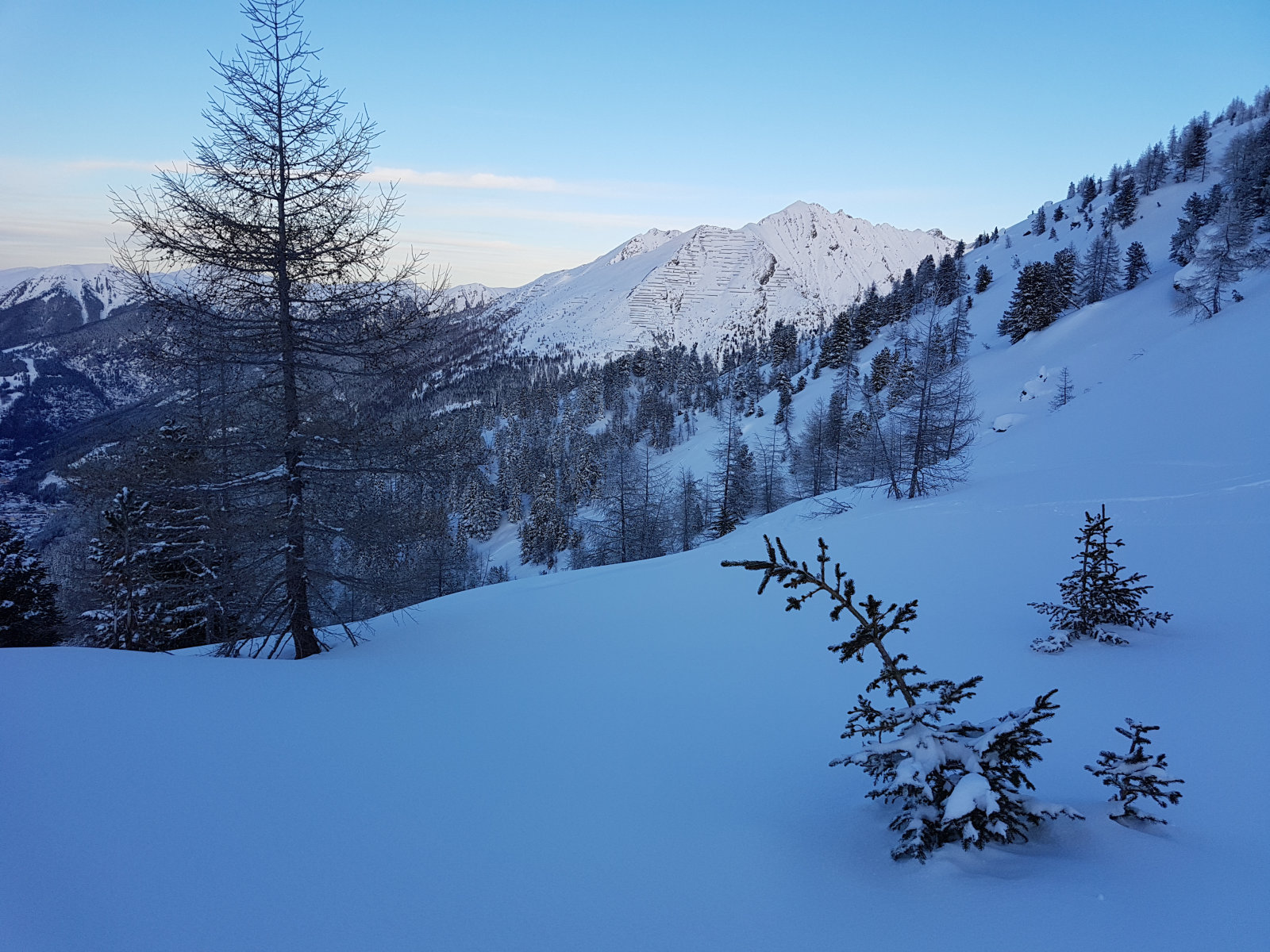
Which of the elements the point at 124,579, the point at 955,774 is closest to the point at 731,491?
the point at 124,579

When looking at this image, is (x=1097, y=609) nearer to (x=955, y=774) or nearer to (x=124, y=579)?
(x=955, y=774)

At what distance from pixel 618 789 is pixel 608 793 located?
10 centimetres

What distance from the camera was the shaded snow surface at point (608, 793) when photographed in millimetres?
2309

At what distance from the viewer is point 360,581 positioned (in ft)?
28.9

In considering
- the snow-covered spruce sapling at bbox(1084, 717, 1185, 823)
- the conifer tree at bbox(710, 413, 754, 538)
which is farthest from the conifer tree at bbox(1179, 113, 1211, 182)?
the snow-covered spruce sapling at bbox(1084, 717, 1185, 823)

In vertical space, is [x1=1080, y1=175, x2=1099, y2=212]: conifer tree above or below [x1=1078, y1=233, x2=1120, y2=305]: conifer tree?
above

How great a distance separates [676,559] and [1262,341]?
24.4 meters

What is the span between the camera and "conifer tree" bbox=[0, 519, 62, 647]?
15703mm

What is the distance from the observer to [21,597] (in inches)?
635

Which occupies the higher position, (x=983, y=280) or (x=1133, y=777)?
(x=983, y=280)

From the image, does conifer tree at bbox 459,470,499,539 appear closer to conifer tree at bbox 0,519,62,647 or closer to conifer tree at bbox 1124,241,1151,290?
conifer tree at bbox 0,519,62,647

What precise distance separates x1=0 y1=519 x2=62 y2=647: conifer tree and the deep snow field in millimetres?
15039

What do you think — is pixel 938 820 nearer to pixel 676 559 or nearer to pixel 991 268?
pixel 676 559

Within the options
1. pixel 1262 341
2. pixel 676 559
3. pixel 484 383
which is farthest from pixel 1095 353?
pixel 484 383
